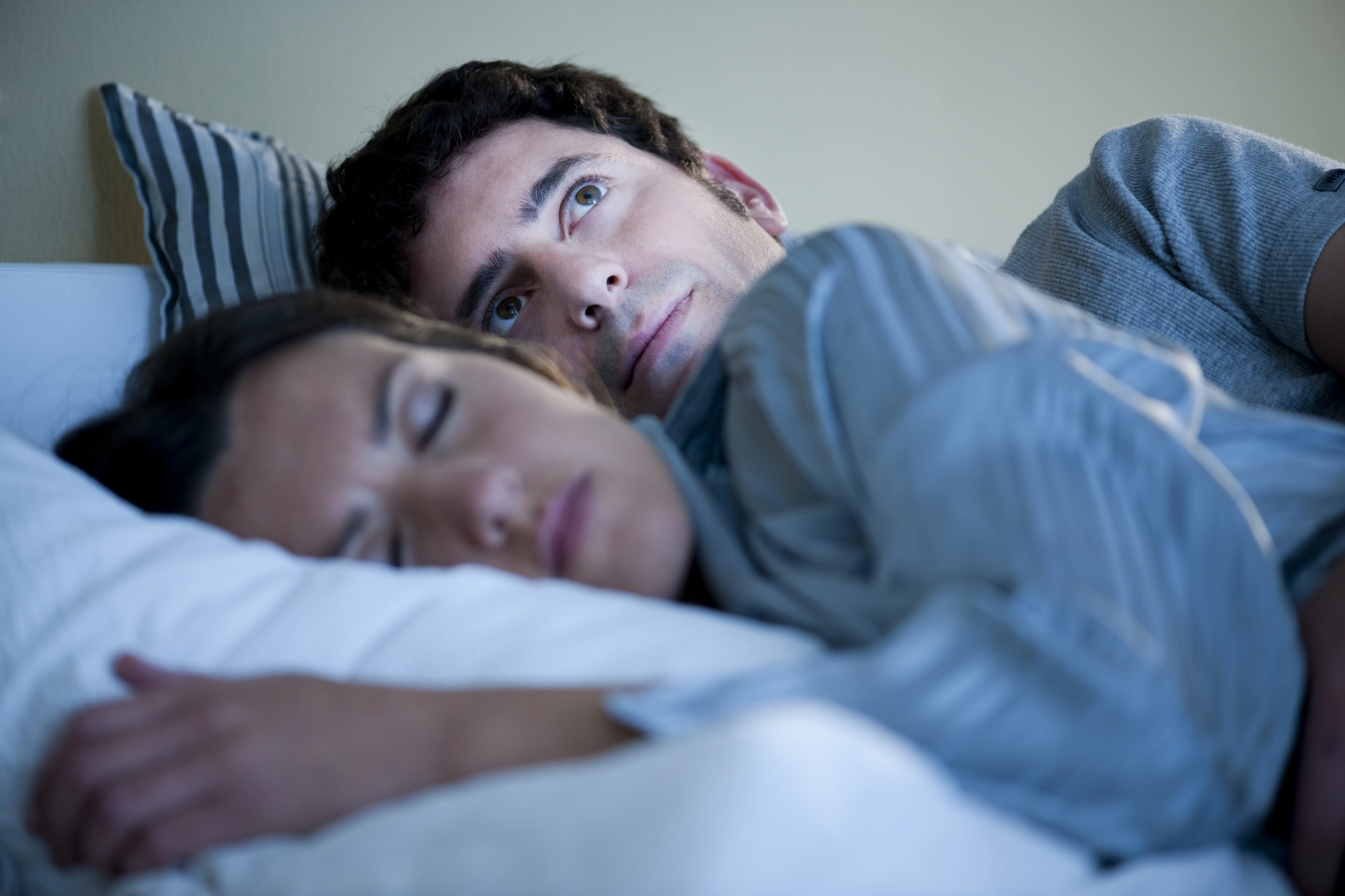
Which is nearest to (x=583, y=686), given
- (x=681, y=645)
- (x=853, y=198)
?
(x=681, y=645)

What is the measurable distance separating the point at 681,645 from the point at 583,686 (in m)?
0.05

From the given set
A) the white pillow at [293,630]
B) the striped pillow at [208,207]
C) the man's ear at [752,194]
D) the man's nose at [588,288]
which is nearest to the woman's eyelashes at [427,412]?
the white pillow at [293,630]

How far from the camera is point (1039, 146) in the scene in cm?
230

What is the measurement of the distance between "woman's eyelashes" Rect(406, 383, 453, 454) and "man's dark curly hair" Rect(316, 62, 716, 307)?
24.3 inches

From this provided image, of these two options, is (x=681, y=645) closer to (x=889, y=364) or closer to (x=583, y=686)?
(x=583, y=686)

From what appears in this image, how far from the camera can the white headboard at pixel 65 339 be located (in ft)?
3.53

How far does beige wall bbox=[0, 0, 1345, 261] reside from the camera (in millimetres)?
1480

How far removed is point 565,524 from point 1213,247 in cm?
82

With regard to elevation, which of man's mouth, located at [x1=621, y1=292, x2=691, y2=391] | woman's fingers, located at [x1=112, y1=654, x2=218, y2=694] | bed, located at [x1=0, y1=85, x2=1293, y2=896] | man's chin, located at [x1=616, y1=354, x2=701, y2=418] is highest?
bed, located at [x1=0, y1=85, x2=1293, y2=896]

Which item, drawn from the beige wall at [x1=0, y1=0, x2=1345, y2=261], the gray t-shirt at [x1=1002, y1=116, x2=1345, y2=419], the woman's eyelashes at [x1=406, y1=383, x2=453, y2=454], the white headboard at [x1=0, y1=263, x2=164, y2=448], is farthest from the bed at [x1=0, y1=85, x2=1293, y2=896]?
the beige wall at [x1=0, y1=0, x2=1345, y2=261]

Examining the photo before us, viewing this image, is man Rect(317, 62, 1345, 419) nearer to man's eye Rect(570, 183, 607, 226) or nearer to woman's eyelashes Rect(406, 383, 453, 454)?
man's eye Rect(570, 183, 607, 226)

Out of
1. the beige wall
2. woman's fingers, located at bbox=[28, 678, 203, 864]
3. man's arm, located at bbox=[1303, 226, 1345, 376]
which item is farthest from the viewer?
the beige wall

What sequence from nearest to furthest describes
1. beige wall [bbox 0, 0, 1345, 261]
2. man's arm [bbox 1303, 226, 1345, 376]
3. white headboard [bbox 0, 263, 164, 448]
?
1. man's arm [bbox 1303, 226, 1345, 376]
2. white headboard [bbox 0, 263, 164, 448]
3. beige wall [bbox 0, 0, 1345, 261]

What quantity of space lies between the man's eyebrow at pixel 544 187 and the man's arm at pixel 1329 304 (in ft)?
2.74
